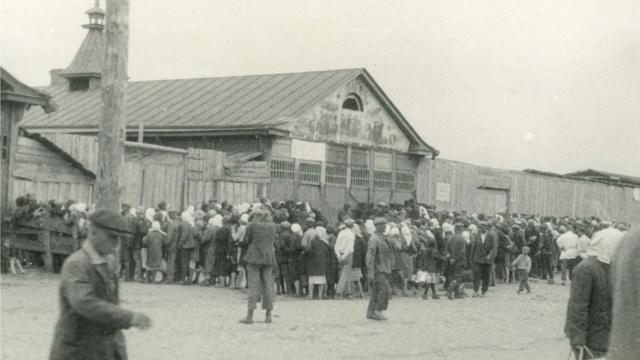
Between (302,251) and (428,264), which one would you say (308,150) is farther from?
(302,251)

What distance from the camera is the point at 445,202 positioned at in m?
A: 36.2

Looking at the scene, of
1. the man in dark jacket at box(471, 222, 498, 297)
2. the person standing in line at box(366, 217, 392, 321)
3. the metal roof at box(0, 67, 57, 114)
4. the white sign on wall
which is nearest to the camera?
the person standing in line at box(366, 217, 392, 321)

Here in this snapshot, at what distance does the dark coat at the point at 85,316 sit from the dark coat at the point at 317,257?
14.1m

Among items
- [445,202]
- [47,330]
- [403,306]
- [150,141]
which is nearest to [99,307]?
[47,330]

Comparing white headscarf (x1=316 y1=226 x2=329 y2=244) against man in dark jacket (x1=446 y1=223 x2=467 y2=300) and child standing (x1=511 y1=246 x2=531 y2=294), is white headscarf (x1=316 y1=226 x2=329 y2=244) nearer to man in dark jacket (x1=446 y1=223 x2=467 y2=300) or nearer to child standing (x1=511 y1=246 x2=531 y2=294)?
man in dark jacket (x1=446 y1=223 x2=467 y2=300)

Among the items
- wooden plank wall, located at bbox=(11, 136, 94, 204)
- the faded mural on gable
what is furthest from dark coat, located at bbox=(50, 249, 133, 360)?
the faded mural on gable

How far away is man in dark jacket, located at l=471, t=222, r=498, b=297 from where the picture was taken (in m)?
22.1

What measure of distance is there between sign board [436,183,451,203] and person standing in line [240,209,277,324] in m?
21.9

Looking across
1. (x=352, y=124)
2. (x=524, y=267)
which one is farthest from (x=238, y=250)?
(x=352, y=124)

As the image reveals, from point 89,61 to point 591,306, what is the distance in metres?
38.2

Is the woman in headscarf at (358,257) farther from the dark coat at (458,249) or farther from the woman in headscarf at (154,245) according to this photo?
the woman in headscarf at (154,245)

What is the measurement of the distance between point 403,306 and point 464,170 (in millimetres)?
19074

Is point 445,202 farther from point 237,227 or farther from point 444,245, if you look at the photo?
point 237,227

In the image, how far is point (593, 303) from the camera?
24.6ft
